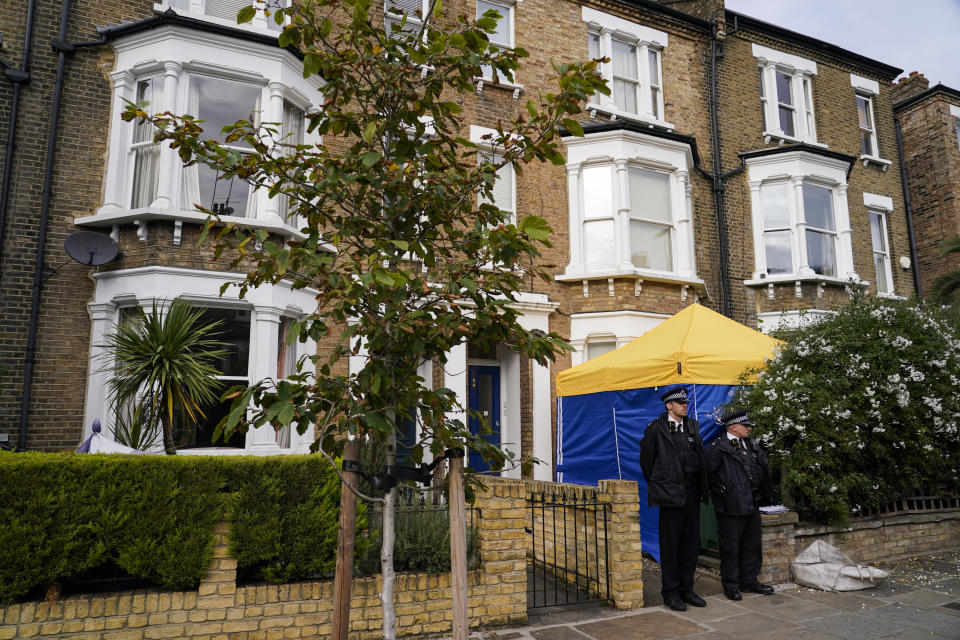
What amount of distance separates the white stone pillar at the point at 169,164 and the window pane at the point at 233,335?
64.8 inches

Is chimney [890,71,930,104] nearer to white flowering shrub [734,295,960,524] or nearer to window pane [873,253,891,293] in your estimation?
window pane [873,253,891,293]

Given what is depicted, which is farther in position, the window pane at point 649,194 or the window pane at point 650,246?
the window pane at point 649,194

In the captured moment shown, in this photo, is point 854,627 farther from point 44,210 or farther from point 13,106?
point 13,106

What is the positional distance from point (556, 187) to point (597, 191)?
2.64 feet

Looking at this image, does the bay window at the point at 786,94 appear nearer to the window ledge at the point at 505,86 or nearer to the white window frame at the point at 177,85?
the window ledge at the point at 505,86

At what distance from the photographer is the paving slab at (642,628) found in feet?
16.3

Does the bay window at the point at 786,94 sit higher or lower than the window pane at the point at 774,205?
higher

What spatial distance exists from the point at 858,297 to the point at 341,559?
772 centimetres

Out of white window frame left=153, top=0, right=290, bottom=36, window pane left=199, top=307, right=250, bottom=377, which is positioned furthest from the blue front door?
white window frame left=153, top=0, right=290, bottom=36

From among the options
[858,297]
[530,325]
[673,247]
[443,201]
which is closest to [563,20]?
[673,247]

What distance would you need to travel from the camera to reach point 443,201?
3107 mm

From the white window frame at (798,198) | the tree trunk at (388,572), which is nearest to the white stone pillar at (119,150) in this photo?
the tree trunk at (388,572)

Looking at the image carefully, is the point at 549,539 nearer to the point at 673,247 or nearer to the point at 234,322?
the point at 234,322

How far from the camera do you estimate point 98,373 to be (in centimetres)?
827
